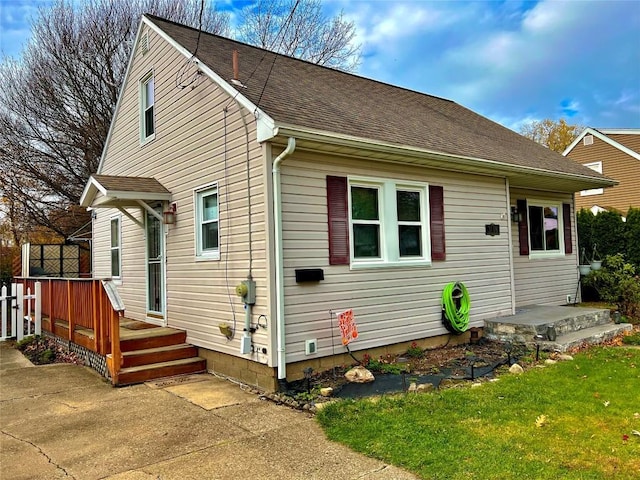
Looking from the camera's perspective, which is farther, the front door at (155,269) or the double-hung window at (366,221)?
the front door at (155,269)

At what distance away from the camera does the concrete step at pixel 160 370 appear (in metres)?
6.00

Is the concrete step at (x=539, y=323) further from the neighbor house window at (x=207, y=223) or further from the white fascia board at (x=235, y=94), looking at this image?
the white fascia board at (x=235, y=94)

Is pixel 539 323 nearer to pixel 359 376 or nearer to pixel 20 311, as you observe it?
pixel 359 376

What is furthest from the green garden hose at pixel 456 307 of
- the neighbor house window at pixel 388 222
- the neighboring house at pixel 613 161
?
the neighboring house at pixel 613 161

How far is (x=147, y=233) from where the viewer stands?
27.5ft

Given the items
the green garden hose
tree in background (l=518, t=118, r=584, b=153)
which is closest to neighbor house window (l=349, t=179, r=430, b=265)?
the green garden hose

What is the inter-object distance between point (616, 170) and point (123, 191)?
22113mm

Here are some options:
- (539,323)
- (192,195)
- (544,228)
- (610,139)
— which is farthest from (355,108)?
(610,139)

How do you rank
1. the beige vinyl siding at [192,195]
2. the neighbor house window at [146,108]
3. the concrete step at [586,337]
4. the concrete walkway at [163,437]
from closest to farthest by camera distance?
the concrete walkway at [163,437] < the beige vinyl siding at [192,195] < the concrete step at [586,337] < the neighbor house window at [146,108]

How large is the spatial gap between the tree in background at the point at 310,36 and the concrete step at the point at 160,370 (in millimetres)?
14707

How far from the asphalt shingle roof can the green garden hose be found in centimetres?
222

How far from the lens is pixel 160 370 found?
20.7 feet

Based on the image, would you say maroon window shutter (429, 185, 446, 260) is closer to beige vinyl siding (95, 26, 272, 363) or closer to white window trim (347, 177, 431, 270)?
white window trim (347, 177, 431, 270)

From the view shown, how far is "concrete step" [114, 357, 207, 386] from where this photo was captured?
6.00 m
